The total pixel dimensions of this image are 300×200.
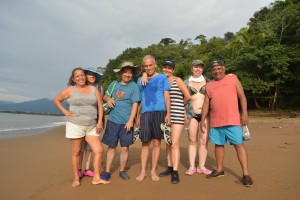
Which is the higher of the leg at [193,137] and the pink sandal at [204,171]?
the leg at [193,137]

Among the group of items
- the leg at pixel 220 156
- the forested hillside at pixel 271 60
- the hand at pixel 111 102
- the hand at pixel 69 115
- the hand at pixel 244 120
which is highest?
the forested hillside at pixel 271 60

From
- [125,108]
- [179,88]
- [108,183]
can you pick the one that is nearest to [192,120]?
[179,88]

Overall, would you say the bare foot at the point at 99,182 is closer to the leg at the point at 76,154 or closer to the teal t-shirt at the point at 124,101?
the leg at the point at 76,154

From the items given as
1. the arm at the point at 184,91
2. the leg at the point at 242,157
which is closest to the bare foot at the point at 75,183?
the arm at the point at 184,91

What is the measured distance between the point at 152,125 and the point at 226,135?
1.15 meters

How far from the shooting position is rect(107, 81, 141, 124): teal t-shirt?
4074 millimetres

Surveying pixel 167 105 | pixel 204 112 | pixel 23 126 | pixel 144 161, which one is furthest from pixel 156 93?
pixel 23 126

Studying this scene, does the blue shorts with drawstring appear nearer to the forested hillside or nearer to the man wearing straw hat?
the man wearing straw hat

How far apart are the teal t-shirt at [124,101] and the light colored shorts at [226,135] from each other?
131cm

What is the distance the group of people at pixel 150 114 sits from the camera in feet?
12.5

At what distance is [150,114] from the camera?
13.1ft

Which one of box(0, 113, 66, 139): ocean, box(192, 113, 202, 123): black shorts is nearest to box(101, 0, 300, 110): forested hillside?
box(0, 113, 66, 139): ocean

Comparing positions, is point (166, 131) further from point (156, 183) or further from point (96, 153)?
point (96, 153)

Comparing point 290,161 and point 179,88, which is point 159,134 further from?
point 290,161
